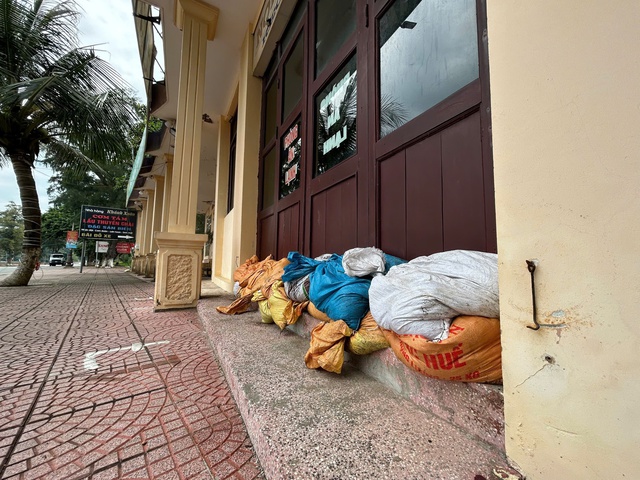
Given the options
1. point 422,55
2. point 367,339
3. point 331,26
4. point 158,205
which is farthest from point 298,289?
point 158,205

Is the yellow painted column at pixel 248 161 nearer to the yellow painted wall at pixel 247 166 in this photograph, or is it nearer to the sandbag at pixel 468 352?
the yellow painted wall at pixel 247 166

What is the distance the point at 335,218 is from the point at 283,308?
966 millimetres

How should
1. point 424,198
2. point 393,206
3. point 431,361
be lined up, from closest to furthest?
point 431,361 → point 424,198 → point 393,206

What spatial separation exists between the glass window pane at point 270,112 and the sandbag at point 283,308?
3120mm

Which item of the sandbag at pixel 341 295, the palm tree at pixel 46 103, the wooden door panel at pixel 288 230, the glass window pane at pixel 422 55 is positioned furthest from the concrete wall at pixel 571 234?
the palm tree at pixel 46 103

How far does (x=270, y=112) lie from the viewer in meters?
4.64

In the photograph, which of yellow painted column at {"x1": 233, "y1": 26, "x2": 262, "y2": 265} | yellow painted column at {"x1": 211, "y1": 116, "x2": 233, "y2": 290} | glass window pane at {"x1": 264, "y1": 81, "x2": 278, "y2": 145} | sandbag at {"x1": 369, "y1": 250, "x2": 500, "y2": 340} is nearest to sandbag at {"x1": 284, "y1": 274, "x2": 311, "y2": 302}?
sandbag at {"x1": 369, "y1": 250, "x2": 500, "y2": 340}

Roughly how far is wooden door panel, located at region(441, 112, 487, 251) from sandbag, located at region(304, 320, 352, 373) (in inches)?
28.5

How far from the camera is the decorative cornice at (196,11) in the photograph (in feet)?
13.7

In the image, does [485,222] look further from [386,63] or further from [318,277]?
[386,63]

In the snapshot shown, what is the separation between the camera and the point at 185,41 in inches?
165

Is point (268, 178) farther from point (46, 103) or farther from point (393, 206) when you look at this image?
point (46, 103)

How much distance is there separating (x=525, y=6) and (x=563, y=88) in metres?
0.29

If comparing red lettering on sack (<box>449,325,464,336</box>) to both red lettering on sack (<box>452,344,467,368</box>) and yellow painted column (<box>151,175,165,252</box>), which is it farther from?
yellow painted column (<box>151,175,165,252</box>)
